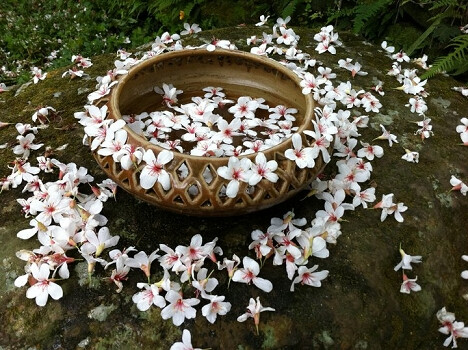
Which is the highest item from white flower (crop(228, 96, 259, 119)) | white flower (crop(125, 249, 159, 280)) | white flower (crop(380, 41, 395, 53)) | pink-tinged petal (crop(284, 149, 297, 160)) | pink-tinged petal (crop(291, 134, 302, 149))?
pink-tinged petal (crop(291, 134, 302, 149))

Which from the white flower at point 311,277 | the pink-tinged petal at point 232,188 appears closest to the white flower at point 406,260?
the white flower at point 311,277

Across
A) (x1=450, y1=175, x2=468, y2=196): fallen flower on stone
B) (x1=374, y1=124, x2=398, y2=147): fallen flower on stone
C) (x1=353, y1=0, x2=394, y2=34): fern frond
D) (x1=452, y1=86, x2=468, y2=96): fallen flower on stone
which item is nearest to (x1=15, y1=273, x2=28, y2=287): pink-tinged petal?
(x1=374, y1=124, x2=398, y2=147): fallen flower on stone

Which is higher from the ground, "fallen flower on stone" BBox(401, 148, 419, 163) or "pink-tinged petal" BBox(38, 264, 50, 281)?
"fallen flower on stone" BBox(401, 148, 419, 163)

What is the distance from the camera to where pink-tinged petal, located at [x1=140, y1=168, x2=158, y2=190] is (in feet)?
6.35

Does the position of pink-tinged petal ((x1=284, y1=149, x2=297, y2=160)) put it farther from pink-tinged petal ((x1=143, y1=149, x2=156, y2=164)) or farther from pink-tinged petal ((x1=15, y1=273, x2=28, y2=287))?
pink-tinged petal ((x1=15, y1=273, x2=28, y2=287))

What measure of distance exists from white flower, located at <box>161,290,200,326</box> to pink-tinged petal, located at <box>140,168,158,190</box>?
449 millimetres

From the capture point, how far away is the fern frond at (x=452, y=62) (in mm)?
3455

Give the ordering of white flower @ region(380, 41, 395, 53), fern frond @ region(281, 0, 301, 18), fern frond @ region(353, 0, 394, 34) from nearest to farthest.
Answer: white flower @ region(380, 41, 395, 53), fern frond @ region(353, 0, 394, 34), fern frond @ region(281, 0, 301, 18)

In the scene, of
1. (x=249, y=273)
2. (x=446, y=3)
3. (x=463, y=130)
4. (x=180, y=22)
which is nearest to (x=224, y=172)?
(x=249, y=273)

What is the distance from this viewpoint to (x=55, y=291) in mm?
1950

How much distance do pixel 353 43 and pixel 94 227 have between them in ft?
9.25

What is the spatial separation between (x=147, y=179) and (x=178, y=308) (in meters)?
0.55

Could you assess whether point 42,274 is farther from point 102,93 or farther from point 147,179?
point 102,93

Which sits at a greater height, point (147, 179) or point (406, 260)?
point (147, 179)
